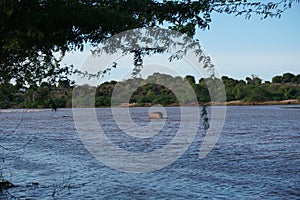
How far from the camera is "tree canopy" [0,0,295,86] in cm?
723

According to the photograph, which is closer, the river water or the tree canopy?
the tree canopy

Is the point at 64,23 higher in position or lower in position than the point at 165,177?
higher

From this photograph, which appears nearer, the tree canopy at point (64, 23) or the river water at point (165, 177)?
the tree canopy at point (64, 23)

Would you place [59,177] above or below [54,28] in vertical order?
below

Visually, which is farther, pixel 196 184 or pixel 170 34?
pixel 196 184

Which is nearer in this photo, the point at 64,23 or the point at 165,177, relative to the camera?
the point at 64,23

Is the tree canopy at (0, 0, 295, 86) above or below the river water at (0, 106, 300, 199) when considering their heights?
above

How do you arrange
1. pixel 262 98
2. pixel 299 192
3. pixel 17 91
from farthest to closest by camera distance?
pixel 262 98, pixel 299 192, pixel 17 91

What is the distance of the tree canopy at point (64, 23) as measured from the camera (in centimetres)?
723

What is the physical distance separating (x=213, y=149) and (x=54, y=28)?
23902 mm

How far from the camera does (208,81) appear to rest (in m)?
7.32

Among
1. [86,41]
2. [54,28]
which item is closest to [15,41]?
[54,28]

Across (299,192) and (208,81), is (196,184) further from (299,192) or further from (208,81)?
(208,81)

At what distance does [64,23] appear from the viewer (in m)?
7.67
